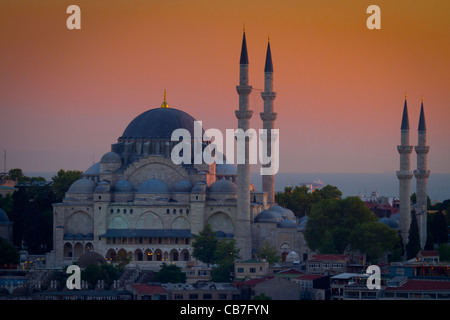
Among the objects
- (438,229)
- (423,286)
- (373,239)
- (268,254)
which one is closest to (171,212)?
(268,254)

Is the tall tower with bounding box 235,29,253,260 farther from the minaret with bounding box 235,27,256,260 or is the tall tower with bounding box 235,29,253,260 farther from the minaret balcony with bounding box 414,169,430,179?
the minaret balcony with bounding box 414,169,430,179

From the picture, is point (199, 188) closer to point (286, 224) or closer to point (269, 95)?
point (286, 224)

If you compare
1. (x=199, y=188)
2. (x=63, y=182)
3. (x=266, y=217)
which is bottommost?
(x=266, y=217)

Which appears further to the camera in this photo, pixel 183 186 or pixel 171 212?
pixel 183 186

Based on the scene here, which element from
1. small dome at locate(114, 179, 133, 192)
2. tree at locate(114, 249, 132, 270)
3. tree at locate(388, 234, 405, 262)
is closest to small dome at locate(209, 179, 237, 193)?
small dome at locate(114, 179, 133, 192)

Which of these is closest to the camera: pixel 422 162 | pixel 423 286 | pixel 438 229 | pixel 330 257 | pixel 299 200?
pixel 423 286
